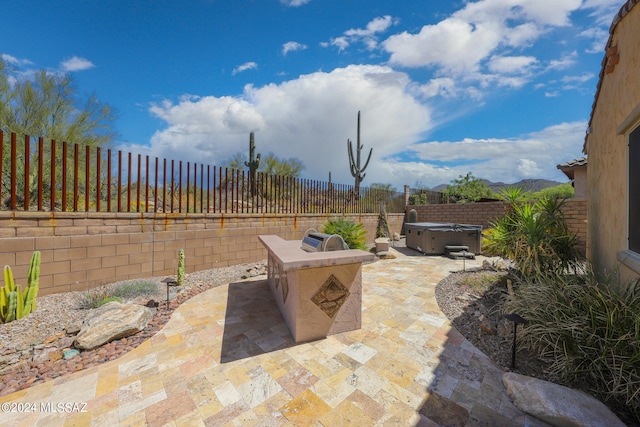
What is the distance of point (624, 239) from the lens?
2.82 m

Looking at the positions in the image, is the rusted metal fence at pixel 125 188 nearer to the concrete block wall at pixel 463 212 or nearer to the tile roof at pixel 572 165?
the concrete block wall at pixel 463 212

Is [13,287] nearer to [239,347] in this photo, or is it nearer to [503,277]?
[239,347]

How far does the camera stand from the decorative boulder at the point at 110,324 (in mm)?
2697

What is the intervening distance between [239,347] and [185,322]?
1052 mm

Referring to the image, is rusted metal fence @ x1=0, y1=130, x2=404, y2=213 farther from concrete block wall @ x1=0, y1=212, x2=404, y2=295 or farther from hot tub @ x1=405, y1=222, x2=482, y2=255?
hot tub @ x1=405, y1=222, x2=482, y2=255

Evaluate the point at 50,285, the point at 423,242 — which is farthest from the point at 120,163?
the point at 423,242

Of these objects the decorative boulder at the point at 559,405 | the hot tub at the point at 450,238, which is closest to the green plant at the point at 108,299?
the decorative boulder at the point at 559,405

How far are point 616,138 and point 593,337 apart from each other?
2.67 m

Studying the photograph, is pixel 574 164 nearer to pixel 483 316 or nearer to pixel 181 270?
pixel 483 316

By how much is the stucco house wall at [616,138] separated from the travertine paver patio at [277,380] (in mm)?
2063

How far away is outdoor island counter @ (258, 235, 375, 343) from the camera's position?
109 inches

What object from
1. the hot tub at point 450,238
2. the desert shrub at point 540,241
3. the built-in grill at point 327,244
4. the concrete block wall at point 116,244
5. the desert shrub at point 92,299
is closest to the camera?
the built-in grill at point 327,244

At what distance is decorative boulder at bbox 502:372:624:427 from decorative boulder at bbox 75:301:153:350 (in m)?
3.92

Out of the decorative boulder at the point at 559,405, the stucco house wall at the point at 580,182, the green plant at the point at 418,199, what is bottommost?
the decorative boulder at the point at 559,405
